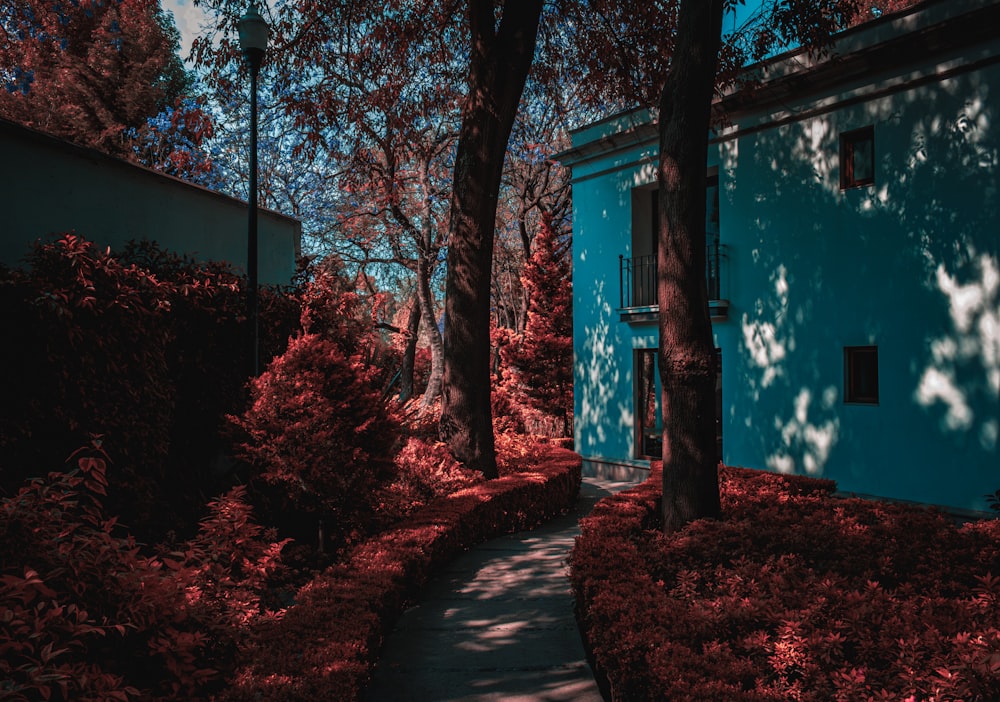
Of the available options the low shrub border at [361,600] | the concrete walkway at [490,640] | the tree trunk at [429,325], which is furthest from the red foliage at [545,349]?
the concrete walkway at [490,640]

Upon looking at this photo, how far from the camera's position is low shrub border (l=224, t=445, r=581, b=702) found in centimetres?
419

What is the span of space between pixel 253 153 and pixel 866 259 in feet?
30.8

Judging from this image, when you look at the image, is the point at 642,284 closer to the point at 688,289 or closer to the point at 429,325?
the point at 429,325

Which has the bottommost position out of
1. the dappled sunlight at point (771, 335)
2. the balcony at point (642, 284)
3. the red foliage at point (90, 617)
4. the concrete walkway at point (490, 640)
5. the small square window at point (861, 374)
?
the concrete walkway at point (490, 640)

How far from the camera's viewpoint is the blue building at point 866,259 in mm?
10430

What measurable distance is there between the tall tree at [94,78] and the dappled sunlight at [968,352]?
21632 mm

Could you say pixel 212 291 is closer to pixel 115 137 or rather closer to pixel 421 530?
pixel 421 530

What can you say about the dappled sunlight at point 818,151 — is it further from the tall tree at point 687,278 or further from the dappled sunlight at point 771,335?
the tall tree at point 687,278

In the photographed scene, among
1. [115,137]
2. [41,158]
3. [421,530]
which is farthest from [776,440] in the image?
[115,137]

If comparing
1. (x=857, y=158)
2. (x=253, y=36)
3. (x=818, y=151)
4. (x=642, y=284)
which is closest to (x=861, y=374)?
(x=857, y=158)

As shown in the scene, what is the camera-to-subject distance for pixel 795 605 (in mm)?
4961

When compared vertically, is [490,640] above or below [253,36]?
below

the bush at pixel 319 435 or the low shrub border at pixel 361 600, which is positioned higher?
the bush at pixel 319 435

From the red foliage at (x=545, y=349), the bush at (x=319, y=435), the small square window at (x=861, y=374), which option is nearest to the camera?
the bush at (x=319, y=435)
